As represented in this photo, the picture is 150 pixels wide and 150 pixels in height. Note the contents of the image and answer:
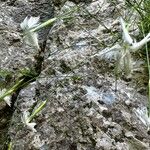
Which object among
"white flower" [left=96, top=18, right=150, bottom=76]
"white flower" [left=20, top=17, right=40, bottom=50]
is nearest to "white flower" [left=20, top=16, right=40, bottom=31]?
"white flower" [left=20, top=17, right=40, bottom=50]

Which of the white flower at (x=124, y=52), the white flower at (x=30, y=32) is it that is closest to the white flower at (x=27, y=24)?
the white flower at (x=30, y=32)

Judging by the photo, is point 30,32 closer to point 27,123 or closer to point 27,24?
point 27,24

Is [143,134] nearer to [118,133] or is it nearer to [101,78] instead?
[118,133]

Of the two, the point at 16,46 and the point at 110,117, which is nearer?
the point at 110,117

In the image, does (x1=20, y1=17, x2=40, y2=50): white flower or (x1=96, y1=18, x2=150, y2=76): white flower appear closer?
(x1=96, y1=18, x2=150, y2=76): white flower

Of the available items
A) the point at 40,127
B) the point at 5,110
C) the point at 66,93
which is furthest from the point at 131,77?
the point at 5,110

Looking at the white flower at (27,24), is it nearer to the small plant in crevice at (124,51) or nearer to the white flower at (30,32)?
the white flower at (30,32)

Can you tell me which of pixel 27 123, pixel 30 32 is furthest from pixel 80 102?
pixel 30 32

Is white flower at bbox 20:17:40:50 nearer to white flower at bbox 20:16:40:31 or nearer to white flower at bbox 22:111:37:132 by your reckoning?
white flower at bbox 20:16:40:31
